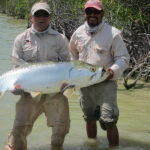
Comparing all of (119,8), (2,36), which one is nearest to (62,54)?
(119,8)

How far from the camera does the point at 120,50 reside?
18.1 ft

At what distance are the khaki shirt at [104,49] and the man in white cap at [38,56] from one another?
378 mm

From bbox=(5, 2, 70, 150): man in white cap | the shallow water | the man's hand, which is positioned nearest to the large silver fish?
bbox=(5, 2, 70, 150): man in white cap

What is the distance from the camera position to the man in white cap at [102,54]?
5.52 metres

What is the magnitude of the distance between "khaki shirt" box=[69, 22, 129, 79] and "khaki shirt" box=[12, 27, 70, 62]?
39 cm

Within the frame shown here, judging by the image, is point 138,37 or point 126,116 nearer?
point 126,116

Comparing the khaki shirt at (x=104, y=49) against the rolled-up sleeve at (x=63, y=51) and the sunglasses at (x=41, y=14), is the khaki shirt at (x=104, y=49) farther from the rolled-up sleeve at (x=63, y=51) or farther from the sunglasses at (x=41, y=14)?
the sunglasses at (x=41, y=14)

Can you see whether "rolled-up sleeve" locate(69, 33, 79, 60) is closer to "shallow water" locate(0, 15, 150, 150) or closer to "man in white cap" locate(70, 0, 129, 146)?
"man in white cap" locate(70, 0, 129, 146)

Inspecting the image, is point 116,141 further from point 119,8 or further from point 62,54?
point 119,8

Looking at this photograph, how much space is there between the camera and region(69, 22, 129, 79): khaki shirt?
5523 millimetres

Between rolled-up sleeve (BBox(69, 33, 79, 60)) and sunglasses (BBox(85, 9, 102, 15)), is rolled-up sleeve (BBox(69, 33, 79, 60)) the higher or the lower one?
the lower one

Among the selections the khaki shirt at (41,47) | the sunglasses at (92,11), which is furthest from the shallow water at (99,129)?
the sunglasses at (92,11)

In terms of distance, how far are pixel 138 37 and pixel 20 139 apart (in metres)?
6.72

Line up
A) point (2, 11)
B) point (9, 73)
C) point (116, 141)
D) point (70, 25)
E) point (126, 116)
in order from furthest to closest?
point (2, 11) < point (70, 25) < point (126, 116) < point (116, 141) < point (9, 73)
